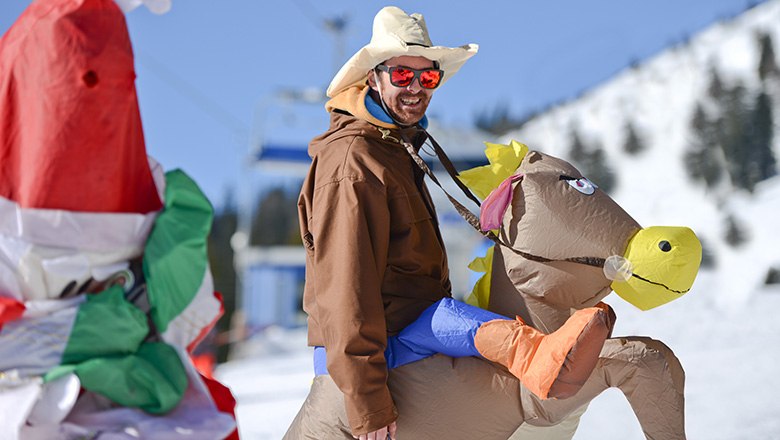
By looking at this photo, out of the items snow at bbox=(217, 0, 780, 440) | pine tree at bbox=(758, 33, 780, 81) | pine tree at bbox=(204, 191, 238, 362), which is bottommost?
pine tree at bbox=(204, 191, 238, 362)

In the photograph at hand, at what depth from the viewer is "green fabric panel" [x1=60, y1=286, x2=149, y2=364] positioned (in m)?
2.45

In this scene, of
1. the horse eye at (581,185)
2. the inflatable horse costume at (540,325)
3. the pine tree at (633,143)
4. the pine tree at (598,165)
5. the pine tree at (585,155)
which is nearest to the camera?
the inflatable horse costume at (540,325)

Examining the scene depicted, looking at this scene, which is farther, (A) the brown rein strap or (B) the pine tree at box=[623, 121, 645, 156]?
(B) the pine tree at box=[623, 121, 645, 156]

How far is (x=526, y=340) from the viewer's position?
2.07 metres

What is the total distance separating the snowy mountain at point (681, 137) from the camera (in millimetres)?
8812

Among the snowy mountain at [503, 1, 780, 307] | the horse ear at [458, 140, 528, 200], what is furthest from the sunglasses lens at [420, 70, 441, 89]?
the snowy mountain at [503, 1, 780, 307]

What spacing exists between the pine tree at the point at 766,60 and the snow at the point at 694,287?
0.18 meters

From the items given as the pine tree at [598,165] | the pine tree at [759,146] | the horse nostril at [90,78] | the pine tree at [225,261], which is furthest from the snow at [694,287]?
the pine tree at [225,261]

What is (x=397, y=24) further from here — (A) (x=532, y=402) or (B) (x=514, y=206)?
(A) (x=532, y=402)

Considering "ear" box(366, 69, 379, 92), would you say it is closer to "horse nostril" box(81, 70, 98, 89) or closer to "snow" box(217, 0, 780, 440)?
"horse nostril" box(81, 70, 98, 89)

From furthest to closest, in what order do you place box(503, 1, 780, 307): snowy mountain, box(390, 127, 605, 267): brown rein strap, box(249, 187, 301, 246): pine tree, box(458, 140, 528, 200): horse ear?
box(249, 187, 301, 246): pine tree, box(503, 1, 780, 307): snowy mountain, box(458, 140, 528, 200): horse ear, box(390, 127, 605, 267): brown rein strap

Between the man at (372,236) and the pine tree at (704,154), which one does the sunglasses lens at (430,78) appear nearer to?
the man at (372,236)

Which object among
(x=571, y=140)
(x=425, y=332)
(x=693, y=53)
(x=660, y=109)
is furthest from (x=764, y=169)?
(x=425, y=332)

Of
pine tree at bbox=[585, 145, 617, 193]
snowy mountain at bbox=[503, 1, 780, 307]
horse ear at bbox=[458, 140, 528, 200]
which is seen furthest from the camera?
snowy mountain at bbox=[503, 1, 780, 307]
